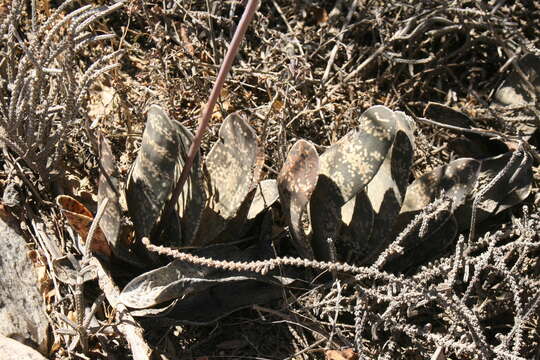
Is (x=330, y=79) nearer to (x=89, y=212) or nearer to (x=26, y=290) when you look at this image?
(x=89, y=212)

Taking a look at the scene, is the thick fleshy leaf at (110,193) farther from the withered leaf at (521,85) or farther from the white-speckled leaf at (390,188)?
the withered leaf at (521,85)

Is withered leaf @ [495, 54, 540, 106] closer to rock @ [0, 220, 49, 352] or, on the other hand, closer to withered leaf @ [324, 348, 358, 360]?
withered leaf @ [324, 348, 358, 360]

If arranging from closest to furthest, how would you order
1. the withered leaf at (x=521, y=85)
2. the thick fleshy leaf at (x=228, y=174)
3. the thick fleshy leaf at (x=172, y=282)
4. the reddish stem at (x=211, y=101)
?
the reddish stem at (x=211, y=101) < the thick fleshy leaf at (x=172, y=282) < the thick fleshy leaf at (x=228, y=174) < the withered leaf at (x=521, y=85)

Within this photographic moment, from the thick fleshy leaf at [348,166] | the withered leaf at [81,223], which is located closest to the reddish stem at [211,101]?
the withered leaf at [81,223]

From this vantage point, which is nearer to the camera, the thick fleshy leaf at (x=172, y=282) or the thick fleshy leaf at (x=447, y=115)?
the thick fleshy leaf at (x=172, y=282)

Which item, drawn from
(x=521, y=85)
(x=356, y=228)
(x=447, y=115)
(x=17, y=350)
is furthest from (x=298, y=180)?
(x=521, y=85)

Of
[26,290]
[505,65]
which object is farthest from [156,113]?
[505,65]
